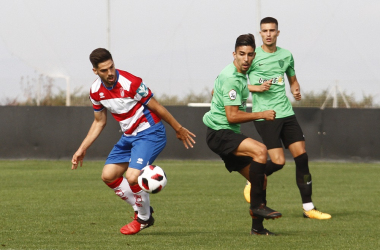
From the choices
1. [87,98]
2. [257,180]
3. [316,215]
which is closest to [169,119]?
[257,180]

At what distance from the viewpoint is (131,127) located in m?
7.15

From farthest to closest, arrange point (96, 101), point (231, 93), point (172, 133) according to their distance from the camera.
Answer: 1. point (172, 133)
2. point (96, 101)
3. point (231, 93)

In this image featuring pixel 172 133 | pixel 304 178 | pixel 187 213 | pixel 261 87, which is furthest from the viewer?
pixel 172 133

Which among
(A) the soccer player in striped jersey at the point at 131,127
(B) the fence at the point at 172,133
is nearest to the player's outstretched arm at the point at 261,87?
(A) the soccer player in striped jersey at the point at 131,127

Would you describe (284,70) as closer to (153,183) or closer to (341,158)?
(153,183)

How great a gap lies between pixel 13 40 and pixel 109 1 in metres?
4.32

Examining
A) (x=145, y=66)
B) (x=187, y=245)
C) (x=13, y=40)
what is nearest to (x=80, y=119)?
(x=145, y=66)

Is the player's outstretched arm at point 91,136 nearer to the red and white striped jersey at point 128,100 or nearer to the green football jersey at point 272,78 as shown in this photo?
the red and white striped jersey at point 128,100

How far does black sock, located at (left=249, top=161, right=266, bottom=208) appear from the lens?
7.00 m

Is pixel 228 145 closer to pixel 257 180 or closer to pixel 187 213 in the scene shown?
pixel 257 180

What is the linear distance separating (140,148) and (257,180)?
4.10ft

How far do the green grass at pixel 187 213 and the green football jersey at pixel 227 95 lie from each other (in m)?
1.13

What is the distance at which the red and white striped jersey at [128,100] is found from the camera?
275 inches

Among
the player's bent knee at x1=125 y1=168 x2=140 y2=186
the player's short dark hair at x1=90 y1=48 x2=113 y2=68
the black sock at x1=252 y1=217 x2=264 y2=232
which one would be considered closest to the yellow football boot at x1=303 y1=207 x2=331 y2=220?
the black sock at x1=252 y1=217 x2=264 y2=232
